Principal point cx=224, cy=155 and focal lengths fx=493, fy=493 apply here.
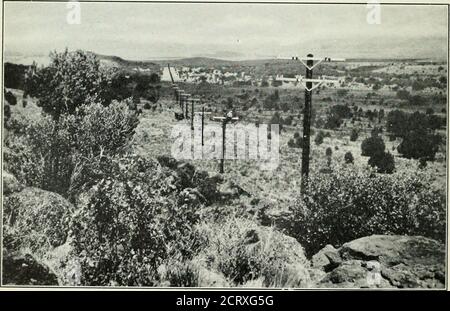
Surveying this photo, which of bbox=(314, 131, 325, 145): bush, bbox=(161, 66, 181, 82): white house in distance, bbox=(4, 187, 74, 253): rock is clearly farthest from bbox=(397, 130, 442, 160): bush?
bbox=(4, 187, 74, 253): rock

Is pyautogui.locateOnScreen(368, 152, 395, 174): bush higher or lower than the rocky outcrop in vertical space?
higher

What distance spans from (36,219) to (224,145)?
3.49m

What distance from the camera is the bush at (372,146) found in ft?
28.3

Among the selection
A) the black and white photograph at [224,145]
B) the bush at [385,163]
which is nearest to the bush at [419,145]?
the black and white photograph at [224,145]

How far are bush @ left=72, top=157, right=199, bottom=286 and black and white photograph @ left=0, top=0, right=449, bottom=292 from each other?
0.08ft

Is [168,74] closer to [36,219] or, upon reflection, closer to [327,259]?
[36,219]

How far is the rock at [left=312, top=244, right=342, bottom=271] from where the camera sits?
8.35 metres

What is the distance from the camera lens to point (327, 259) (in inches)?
330

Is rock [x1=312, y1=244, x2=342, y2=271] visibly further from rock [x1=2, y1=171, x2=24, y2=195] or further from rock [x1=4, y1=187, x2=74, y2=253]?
rock [x1=2, y1=171, x2=24, y2=195]

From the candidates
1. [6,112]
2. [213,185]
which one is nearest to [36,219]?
[6,112]

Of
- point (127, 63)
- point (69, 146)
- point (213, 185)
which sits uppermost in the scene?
point (127, 63)

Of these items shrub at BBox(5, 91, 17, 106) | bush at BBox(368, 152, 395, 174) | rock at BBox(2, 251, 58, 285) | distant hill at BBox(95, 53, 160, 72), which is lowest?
rock at BBox(2, 251, 58, 285)

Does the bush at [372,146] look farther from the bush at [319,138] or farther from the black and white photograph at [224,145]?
the bush at [319,138]
